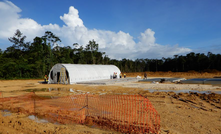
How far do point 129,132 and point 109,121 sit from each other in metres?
1.23

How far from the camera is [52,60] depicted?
1671 inches

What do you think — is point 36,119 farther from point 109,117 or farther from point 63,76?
point 63,76

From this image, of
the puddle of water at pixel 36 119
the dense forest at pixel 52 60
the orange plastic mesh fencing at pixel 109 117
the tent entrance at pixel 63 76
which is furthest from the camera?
the dense forest at pixel 52 60

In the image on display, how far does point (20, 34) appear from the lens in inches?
1877

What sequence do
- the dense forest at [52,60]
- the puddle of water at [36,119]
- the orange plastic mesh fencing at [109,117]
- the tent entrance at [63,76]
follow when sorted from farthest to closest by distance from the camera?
the dense forest at [52,60], the tent entrance at [63,76], the puddle of water at [36,119], the orange plastic mesh fencing at [109,117]

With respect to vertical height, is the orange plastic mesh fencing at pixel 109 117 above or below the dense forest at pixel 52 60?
below

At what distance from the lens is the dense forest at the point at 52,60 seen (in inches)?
1446

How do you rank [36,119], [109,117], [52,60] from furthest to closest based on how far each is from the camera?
[52,60]
[36,119]
[109,117]

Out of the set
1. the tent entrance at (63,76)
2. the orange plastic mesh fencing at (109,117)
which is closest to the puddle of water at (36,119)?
the orange plastic mesh fencing at (109,117)

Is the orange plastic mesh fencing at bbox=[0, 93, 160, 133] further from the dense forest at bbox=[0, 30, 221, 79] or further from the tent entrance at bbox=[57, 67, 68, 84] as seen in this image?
the dense forest at bbox=[0, 30, 221, 79]

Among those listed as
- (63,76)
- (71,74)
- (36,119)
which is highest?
(71,74)

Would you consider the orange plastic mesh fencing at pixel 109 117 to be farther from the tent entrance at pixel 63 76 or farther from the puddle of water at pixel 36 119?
the tent entrance at pixel 63 76

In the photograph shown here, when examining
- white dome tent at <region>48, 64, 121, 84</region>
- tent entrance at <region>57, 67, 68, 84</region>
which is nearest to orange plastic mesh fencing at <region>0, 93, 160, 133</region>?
tent entrance at <region>57, 67, 68, 84</region>

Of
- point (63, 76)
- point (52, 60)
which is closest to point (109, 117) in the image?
point (63, 76)
